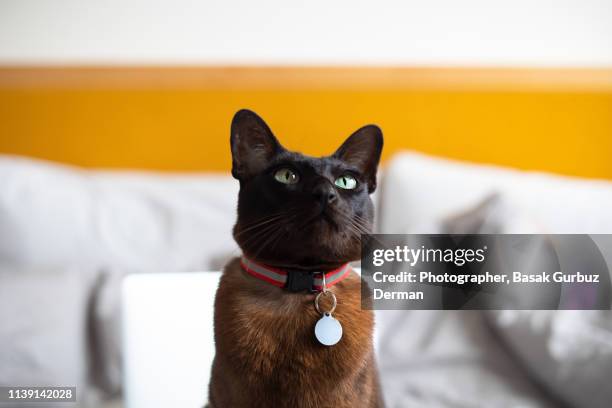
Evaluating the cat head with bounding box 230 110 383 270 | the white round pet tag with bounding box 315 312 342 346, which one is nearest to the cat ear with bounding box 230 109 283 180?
the cat head with bounding box 230 110 383 270

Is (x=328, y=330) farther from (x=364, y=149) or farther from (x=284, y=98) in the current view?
A: (x=284, y=98)

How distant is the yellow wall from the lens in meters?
0.83

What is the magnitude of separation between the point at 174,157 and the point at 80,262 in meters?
0.25

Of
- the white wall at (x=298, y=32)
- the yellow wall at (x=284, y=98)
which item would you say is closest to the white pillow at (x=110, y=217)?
the yellow wall at (x=284, y=98)

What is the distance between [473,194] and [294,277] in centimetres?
68

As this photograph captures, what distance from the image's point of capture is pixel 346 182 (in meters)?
0.36

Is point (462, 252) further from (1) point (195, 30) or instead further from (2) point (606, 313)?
(1) point (195, 30)

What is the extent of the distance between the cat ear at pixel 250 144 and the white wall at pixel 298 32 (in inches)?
20.1

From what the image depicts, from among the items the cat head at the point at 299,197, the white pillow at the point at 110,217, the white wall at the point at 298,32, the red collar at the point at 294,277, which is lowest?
the white pillow at the point at 110,217

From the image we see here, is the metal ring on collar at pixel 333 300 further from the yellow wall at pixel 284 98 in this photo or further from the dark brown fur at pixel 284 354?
the yellow wall at pixel 284 98

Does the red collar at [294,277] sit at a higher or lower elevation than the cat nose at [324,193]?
lower

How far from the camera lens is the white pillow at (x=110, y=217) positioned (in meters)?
0.90

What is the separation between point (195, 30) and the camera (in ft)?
2.77
